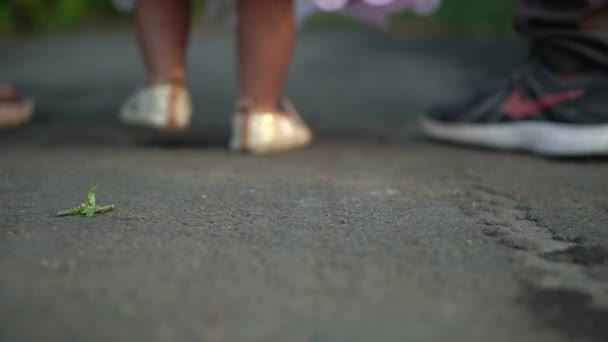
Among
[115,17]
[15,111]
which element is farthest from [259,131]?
[115,17]

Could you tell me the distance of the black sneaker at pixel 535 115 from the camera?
1618mm

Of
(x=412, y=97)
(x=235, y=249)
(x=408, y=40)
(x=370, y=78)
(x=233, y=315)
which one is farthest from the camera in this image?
(x=408, y=40)

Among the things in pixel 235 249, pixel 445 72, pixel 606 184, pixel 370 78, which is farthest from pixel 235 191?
pixel 445 72

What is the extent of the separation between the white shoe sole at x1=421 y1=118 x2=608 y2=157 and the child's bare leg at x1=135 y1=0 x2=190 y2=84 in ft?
2.48

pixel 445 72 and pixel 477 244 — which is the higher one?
pixel 445 72

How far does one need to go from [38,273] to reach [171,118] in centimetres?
104

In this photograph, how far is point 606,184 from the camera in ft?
4.55

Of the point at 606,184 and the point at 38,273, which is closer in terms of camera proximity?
the point at 38,273

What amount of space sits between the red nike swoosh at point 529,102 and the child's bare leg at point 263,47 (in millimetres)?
592

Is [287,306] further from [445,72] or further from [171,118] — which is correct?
[445,72]

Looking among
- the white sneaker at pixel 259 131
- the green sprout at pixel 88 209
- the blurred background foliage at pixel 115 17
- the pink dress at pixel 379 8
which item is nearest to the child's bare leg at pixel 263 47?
the white sneaker at pixel 259 131

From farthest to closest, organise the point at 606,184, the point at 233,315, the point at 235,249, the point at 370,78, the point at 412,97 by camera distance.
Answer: the point at 370,78, the point at 412,97, the point at 606,184, the point at 235,249, the point at 233,315

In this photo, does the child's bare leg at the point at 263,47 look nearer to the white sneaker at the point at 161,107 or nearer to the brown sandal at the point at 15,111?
the white sneaker at the point at 161,107

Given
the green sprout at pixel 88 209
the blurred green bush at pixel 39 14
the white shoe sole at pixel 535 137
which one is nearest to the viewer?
the green sprout at pixel 88 209
